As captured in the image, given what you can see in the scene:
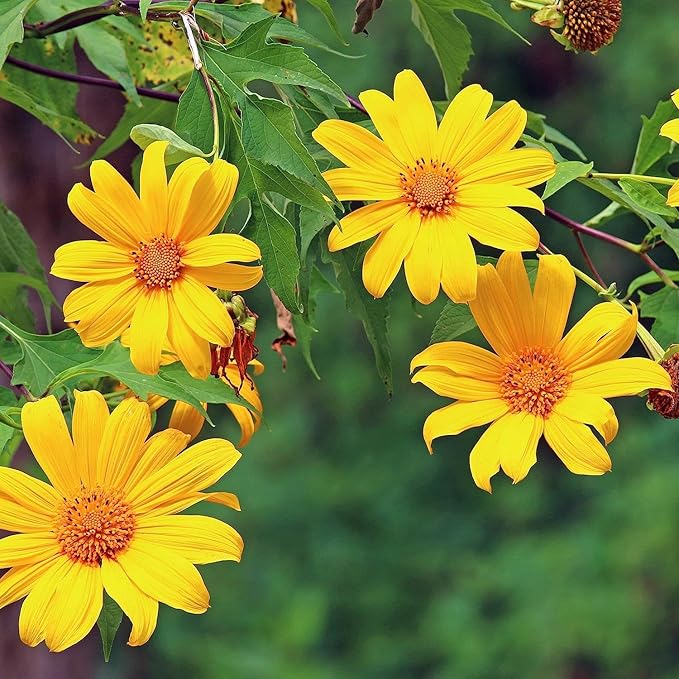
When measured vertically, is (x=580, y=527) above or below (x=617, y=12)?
above

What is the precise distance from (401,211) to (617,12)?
0.54ft

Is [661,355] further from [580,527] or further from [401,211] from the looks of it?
[580,527]

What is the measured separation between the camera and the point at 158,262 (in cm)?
51

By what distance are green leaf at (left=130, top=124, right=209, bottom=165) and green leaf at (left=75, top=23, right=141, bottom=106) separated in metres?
0.20

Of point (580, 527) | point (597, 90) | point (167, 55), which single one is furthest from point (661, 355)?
point (597, 90)

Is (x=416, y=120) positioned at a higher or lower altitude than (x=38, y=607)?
higher

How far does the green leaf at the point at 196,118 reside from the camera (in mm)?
545

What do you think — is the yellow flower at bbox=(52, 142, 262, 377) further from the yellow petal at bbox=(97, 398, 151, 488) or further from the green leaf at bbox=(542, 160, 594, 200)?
the green leaf at bbox=(542, 160, 594, 200)

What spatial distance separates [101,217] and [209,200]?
5 centimetres

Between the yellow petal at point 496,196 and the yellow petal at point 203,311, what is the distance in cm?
12

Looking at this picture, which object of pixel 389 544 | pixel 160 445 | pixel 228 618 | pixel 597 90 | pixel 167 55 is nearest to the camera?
pixel 160 445

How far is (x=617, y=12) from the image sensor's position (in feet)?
1.98

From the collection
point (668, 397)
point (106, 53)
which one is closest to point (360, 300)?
point (668, 397)

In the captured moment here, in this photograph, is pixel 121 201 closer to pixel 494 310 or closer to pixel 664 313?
pixel 494 310
